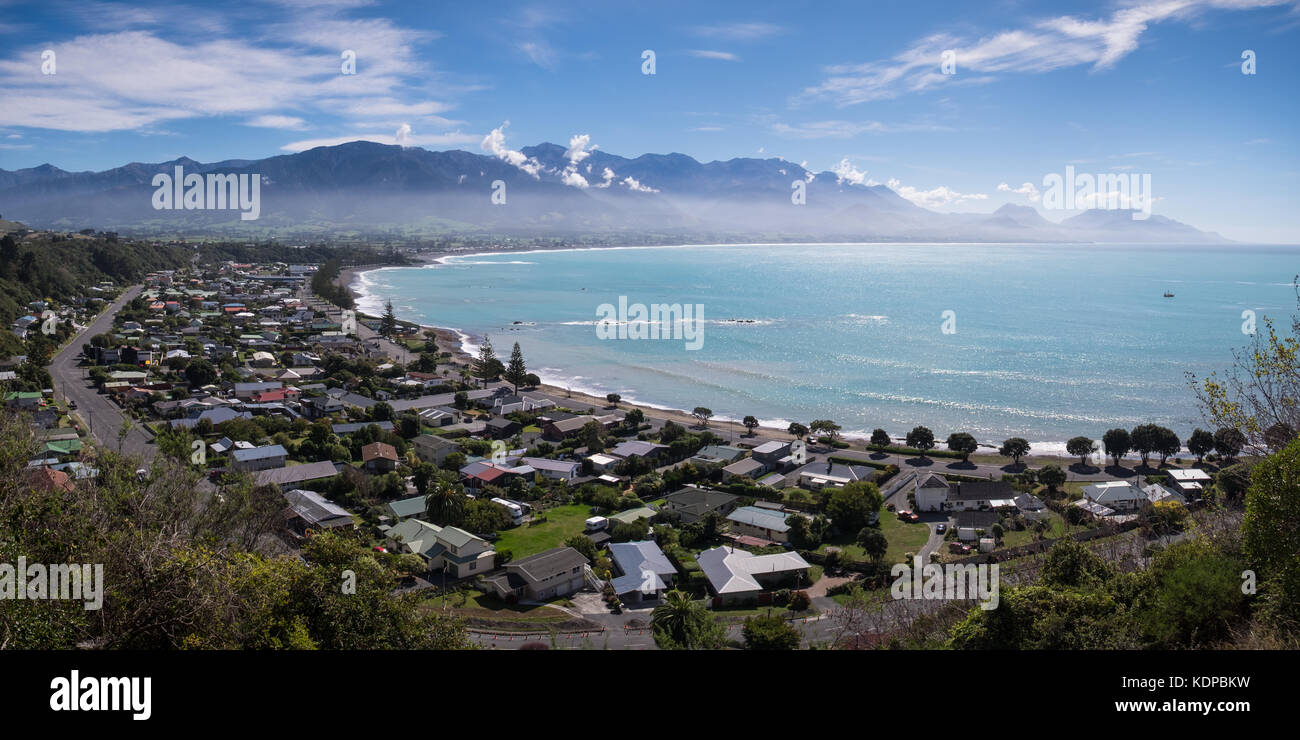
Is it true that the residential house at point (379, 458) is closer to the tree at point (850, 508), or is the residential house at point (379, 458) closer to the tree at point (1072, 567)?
the tree at point (850, 508)

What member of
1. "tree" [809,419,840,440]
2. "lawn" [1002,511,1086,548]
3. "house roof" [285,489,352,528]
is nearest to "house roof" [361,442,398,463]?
"house roof" [285,489,352,528]

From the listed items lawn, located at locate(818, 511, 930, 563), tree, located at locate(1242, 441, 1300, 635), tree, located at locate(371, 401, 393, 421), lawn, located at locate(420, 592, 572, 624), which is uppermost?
tree, located at locate(1242, 441, 1300, 635)

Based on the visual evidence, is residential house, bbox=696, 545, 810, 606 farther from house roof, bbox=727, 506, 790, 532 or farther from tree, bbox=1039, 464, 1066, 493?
tree, bbox=1039, 464, 1066, 493

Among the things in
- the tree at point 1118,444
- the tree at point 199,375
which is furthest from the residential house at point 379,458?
the tree at point 1118,444

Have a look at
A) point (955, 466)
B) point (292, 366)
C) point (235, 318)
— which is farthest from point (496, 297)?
point (955, 466)
